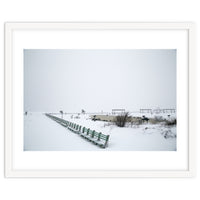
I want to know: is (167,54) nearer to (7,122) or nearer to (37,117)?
(37,117)

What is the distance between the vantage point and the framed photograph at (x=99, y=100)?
8.04 ft

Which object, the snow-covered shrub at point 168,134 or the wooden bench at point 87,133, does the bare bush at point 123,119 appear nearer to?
the wooden bench at point 87,133

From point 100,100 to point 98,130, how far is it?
225mm

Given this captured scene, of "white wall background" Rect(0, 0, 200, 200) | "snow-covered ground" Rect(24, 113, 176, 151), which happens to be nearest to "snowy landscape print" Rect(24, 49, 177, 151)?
"snow-covered ground" Rect(24, 113, 176, 151)

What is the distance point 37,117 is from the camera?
2500mm

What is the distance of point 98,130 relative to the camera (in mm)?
2500

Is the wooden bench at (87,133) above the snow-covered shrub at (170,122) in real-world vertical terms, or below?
below

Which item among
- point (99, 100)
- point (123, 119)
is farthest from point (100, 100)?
point (123, 119)

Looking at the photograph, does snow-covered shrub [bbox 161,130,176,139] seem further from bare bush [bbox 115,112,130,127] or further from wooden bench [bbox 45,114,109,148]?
wooden bench [bbox 45,114,109,148]

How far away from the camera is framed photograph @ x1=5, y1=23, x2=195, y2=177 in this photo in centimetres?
245
